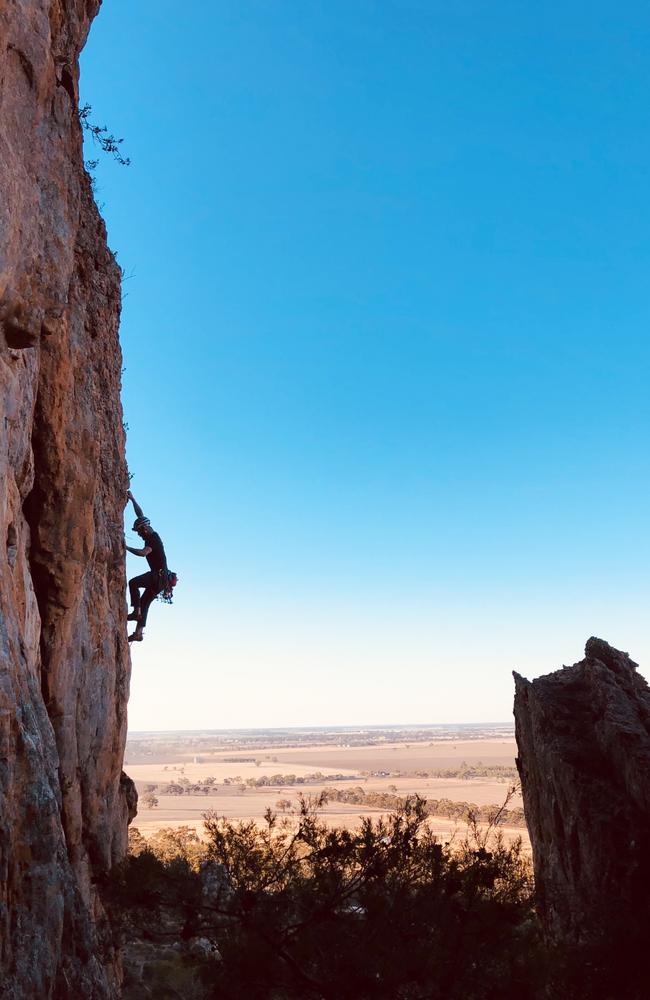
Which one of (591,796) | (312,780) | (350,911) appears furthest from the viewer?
(312,780)

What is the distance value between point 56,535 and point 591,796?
8510 millimetres

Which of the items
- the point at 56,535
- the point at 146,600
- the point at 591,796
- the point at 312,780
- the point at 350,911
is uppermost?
the point at 56,535

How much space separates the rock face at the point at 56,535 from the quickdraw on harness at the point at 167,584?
1049mm

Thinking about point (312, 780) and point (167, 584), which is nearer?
point (167, 584)

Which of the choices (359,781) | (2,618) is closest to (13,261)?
(2,618)

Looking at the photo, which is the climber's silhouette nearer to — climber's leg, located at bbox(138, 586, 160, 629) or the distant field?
climber's leg, located at bbox(138, 586, 160, 629)

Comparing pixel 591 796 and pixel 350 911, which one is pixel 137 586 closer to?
pixel 350 911

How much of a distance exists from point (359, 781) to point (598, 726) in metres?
82.9

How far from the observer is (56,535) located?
10.7 meters

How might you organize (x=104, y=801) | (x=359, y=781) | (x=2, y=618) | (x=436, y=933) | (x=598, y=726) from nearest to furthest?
(x=2, y=618), (x=436, y=933), (x=598, y=726), (x=104, y=801), (x=359, y=781)


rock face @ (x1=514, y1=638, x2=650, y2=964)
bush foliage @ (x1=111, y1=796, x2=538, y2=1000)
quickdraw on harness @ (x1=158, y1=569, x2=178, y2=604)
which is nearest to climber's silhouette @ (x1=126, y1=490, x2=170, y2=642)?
quickdraw on harness @ (x1=158, y1=569, x2=178, y2=604)

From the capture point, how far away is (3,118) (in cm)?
831

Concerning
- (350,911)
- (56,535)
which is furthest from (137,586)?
(350,911)

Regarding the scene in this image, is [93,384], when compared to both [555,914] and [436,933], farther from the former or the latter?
[555,914]
